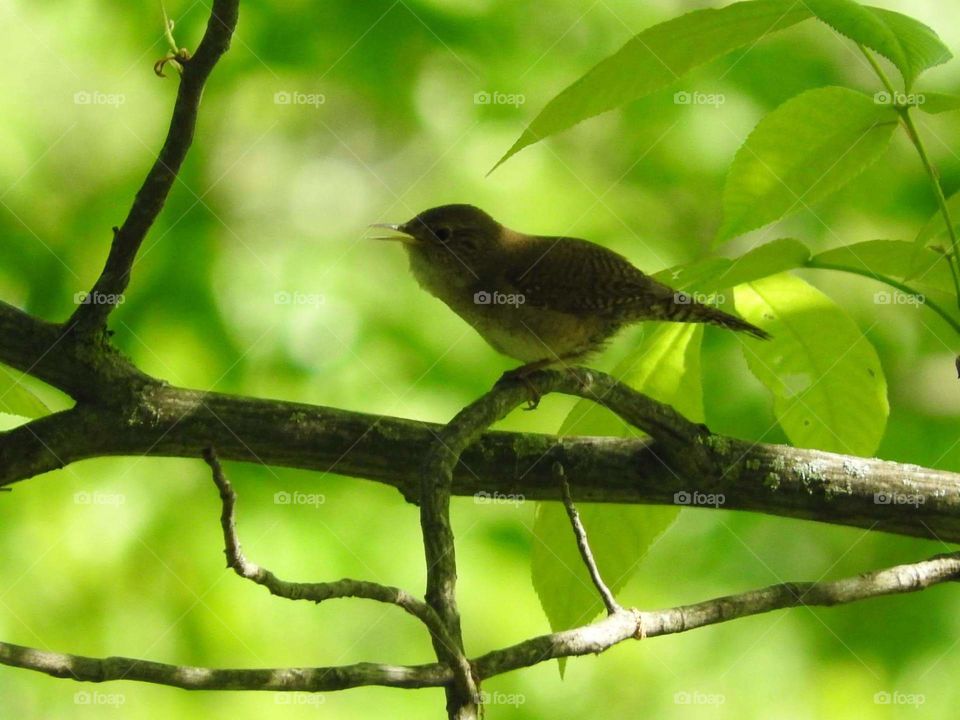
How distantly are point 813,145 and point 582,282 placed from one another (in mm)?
1553

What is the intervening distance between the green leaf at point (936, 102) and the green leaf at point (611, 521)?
29.6 inches

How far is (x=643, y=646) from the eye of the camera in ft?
13.4

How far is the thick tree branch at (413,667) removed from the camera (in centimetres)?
121

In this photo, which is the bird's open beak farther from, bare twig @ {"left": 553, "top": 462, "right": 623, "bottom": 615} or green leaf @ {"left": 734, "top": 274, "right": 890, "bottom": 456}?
bare twig @ {"left": 553, "top": 462, "right": 623, "bottom": 615}

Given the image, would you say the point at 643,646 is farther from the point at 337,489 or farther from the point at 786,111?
the point at 786,111

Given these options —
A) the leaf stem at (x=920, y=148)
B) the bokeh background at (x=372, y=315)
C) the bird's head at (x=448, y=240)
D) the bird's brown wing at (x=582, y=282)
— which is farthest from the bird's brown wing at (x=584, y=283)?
the leaf stem at (x=920, y=148)

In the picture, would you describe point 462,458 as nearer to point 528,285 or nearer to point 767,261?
point 767,261

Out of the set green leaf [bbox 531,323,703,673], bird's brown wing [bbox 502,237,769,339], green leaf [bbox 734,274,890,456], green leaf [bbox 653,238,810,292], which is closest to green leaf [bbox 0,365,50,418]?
green leaf [bbox 531,323,703,673]

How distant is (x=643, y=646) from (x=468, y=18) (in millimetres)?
2766

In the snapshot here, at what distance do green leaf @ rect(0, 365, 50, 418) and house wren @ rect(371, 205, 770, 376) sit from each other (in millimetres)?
1400

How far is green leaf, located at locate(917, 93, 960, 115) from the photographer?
63.1 inches

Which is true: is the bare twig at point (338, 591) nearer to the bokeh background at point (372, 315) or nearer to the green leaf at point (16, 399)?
the green leaf at point (16, 399)

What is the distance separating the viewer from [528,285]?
10.8ft

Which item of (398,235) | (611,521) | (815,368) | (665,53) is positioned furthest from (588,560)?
(398,235)
